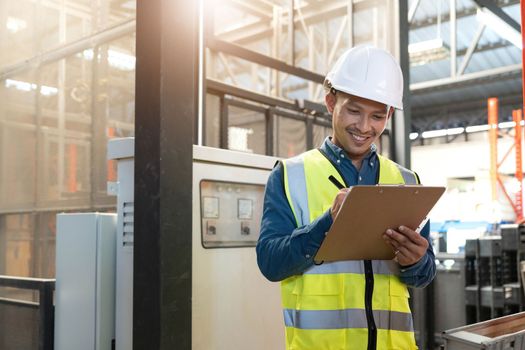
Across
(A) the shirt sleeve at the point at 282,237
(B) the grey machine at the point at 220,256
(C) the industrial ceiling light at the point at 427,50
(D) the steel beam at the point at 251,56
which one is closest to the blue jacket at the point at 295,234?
(A) the shirt sleeve at the point at 282,237

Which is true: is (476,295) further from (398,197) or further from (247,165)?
(398,197)

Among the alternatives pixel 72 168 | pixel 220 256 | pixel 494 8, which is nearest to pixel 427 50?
pixel 494 8

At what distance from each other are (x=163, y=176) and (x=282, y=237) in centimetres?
46

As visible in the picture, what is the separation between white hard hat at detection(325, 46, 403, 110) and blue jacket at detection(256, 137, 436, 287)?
170mm

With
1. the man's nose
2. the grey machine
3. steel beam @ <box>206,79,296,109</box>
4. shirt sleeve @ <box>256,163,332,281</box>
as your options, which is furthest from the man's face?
steel beam @ <box>206,79,296,109</box>

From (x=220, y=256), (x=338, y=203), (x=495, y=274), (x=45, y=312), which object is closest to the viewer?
(x=338, y=203)

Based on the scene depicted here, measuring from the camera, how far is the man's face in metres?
1.54

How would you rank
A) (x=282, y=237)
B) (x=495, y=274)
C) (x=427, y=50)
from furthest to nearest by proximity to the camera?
(x=427, y=50) → (x=495, y=274) → (x=282, y=237)

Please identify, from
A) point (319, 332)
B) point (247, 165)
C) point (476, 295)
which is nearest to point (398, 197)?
point (319, 332)

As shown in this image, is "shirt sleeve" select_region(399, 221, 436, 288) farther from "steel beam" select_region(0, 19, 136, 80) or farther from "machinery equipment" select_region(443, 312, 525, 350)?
"steel beam" select_region(0, 19, 136, 80)

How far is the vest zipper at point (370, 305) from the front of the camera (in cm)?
147

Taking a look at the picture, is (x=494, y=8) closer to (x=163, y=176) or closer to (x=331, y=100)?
(x=331, y=100)

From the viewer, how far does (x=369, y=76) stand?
1.54 metres

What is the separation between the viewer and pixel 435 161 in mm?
16359
